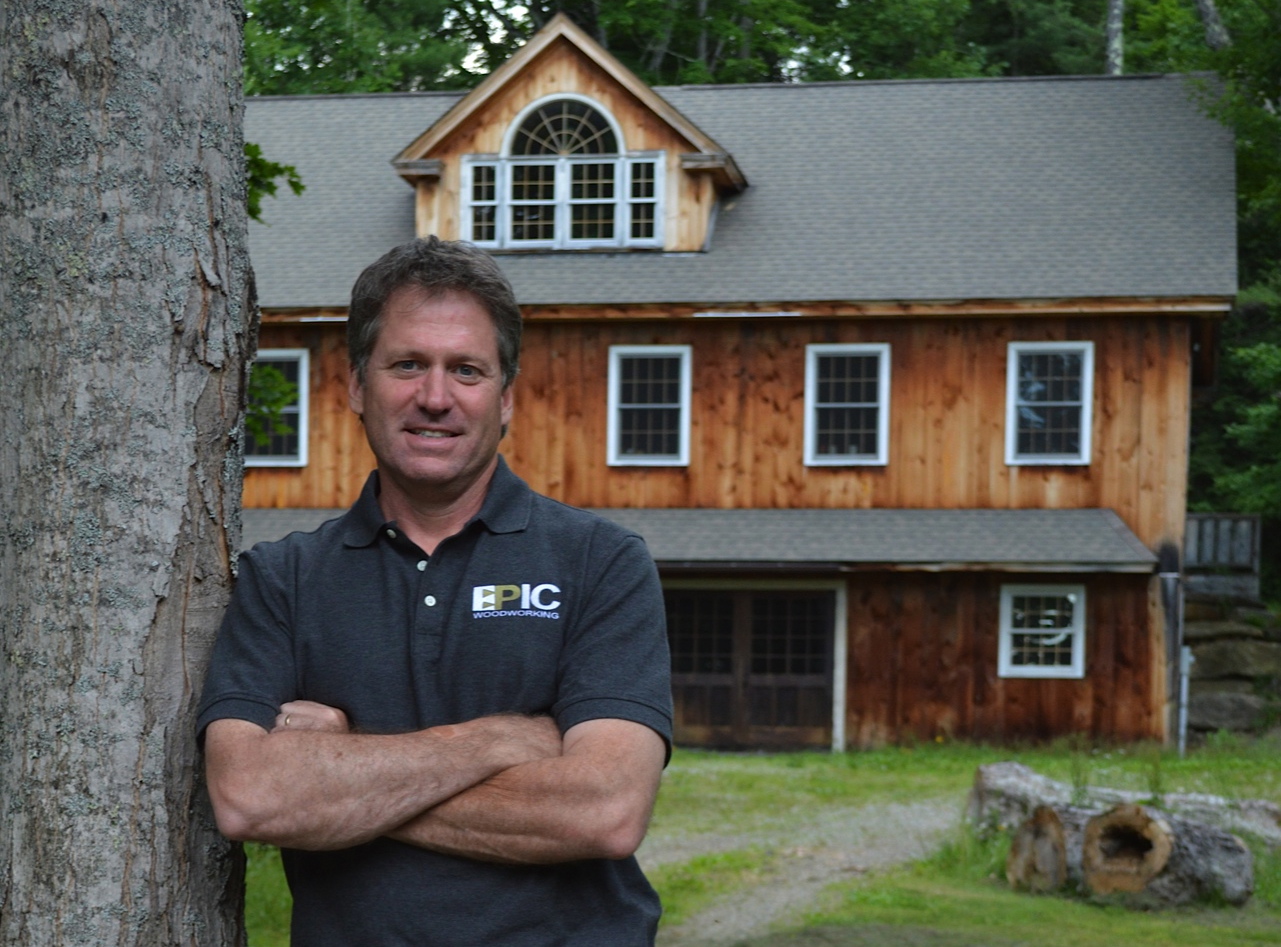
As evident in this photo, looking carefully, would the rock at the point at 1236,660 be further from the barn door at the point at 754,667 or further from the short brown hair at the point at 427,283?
the short brown hair at the point at 427,283

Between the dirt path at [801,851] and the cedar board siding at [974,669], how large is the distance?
14.5 feet

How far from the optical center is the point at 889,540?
19109mm

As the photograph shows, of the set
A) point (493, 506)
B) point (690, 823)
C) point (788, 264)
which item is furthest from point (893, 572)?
point (493, 506)

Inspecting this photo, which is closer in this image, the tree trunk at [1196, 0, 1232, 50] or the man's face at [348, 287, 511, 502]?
the man's face at [348, 287, 511, 502]

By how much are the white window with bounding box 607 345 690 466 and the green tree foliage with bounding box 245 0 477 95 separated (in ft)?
47.9

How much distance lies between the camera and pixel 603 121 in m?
20.8

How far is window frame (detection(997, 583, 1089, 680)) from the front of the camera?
19.5 meters

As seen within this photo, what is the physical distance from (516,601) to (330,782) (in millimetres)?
516

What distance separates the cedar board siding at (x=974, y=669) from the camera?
19.4 meters

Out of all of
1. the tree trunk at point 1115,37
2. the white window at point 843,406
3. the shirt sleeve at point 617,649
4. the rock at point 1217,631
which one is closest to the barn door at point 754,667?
the white window at point 843,406

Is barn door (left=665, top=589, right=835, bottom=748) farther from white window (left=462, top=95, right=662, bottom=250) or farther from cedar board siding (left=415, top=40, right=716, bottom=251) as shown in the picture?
white window (left=462, top=95, right=662, bottom=250)

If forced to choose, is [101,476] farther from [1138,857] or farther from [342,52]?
[342,52]

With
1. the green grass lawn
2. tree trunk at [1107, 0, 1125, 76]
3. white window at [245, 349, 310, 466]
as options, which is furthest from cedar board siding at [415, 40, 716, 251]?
tree trunk at [1107, 0, 1125, 76]

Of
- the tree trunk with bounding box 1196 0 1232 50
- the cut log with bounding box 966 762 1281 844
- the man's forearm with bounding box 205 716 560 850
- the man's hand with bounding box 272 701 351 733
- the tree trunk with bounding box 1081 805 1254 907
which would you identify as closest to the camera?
the man's forearm with bounding box 205 716 560 850
